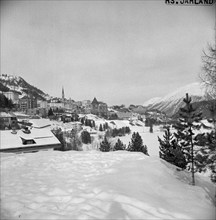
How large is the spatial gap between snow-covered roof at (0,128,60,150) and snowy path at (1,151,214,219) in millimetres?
9997

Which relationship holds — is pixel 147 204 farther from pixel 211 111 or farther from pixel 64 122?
Answer: pixel 64 122

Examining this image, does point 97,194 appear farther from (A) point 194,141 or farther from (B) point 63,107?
(B) point 63,107

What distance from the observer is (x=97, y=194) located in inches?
195

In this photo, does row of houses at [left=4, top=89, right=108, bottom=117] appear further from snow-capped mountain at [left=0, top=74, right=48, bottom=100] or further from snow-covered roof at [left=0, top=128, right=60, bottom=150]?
snow-covered roof at [left=0, top=128, right=60, bottom=150]

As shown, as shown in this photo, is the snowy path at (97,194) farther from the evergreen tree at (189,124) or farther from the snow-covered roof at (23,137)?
the snow-covered roof at (23,137)

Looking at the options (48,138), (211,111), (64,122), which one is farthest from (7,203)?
(64,122)

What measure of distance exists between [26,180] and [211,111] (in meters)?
7.75

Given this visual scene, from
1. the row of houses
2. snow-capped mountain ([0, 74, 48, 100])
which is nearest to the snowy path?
snow-capped mountain ([0, 74, 48, 100])

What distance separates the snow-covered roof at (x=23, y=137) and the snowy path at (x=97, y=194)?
394 inches

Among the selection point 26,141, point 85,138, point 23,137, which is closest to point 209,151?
point 26,141

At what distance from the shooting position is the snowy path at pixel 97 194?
398 centimetres

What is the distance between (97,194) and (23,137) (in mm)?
16308

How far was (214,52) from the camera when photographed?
197 inches

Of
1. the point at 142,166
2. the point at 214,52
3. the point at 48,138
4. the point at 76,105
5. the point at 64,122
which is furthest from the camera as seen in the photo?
the point at 76,105
